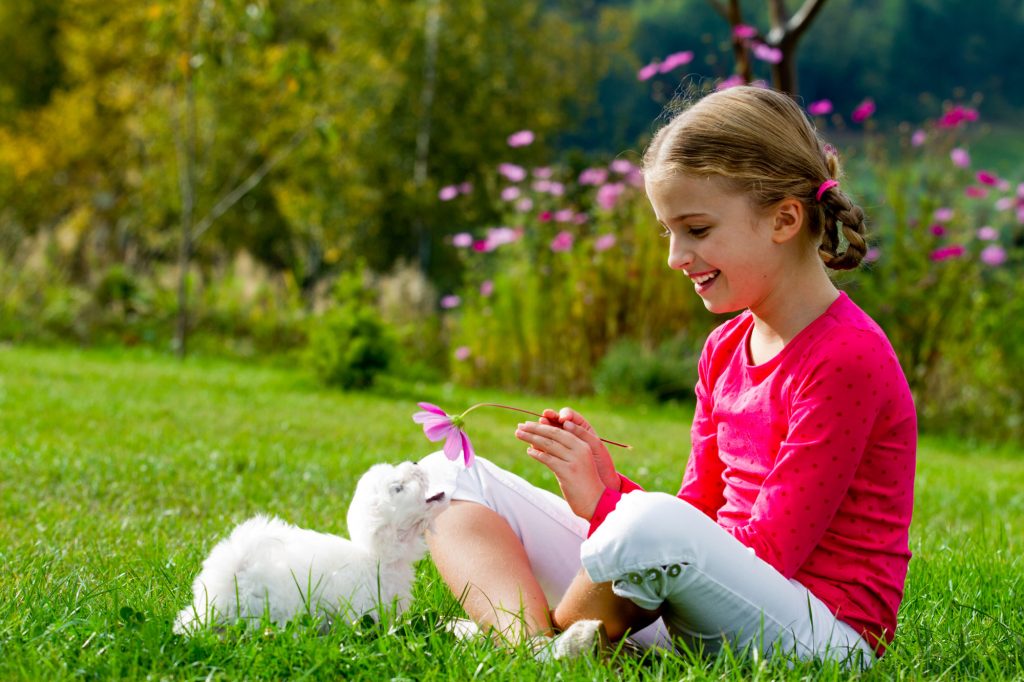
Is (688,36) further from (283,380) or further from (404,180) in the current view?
(283,380)

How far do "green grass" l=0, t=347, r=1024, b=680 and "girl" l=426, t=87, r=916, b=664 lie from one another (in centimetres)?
10

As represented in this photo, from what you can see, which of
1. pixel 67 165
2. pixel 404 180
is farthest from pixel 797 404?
pixel 67 165

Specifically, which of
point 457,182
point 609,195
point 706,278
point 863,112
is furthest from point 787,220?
point 457,182

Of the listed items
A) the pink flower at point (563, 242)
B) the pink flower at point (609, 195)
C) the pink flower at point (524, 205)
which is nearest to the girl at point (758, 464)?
the pink flower at point (563, 242)

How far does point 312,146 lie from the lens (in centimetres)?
1569

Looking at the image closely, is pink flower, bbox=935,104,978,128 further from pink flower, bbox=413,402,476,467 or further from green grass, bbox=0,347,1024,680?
pink flower, bbox=413,402,476,467

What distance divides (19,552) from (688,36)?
27059mm

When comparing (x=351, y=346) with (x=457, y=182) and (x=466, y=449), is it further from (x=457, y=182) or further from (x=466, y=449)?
(x=457, y=182)

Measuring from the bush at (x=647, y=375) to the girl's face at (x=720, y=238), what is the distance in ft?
18.8

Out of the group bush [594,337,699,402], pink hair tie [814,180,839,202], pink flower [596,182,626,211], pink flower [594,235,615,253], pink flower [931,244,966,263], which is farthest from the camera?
pink flower [596,182,626,211]

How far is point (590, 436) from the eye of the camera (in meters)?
2.25

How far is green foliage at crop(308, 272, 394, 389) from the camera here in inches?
294

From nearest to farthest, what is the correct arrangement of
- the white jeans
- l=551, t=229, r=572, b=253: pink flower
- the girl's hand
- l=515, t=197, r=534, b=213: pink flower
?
1. the white jeans
2. the girl's hand
3. l=551, t=229, r=572, b=253: pink flower
4. l=515, t=197, r=534, b=213: pink flower

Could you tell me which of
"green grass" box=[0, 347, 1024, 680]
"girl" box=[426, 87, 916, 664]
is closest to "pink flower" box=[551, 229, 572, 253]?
"green grass" box=[0, 347, 1024, 680]
